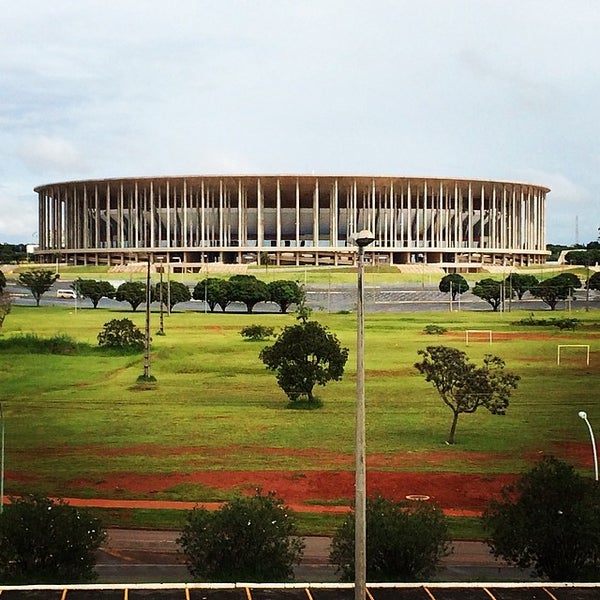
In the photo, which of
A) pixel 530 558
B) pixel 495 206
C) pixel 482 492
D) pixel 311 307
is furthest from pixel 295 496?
pixel 495 206

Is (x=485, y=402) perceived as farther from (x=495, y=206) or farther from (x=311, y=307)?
(x=495, y=206)

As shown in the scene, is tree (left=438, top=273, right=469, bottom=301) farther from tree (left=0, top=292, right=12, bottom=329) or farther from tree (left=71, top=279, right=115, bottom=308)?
tree (left=0, top=292, right=12, bottom=329)

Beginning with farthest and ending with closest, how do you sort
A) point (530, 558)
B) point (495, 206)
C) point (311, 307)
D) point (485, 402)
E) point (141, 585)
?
point (495, 206) → point (311, 307) → point (485, 402) → point (530, 558) → point (141, 585)

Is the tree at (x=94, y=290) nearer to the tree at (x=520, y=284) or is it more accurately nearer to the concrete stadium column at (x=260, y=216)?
the tree at (x=520, y=284)

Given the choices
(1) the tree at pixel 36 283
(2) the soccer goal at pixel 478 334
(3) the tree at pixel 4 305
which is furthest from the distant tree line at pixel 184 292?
(2) the soccer goal at pixel 478 334

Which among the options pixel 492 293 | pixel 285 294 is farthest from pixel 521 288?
pixel 285 294

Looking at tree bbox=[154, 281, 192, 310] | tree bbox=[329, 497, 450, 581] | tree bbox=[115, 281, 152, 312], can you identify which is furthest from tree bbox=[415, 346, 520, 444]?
tree bbox=[115, 281, 152, 312]
